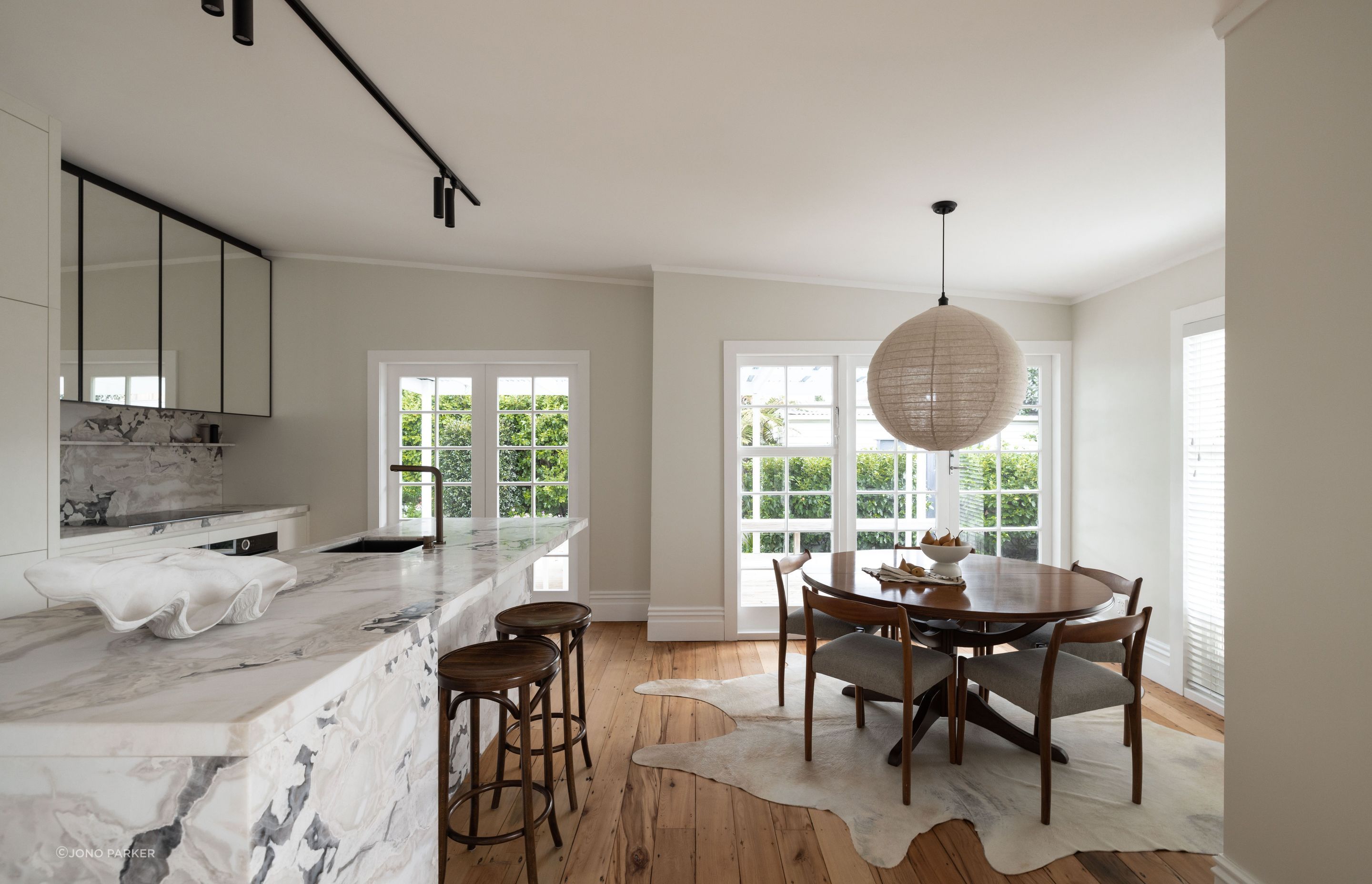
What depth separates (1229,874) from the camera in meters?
1.80

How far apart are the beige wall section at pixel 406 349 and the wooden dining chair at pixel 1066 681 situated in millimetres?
2759

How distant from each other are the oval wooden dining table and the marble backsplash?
152 inches

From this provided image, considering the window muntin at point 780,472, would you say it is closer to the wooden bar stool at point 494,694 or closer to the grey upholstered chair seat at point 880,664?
the grey upholstered chair seat at point 880,664

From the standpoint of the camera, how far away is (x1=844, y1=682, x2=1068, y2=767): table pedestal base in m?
2.71

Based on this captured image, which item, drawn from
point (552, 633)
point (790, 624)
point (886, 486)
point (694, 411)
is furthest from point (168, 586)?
point (886, 486)

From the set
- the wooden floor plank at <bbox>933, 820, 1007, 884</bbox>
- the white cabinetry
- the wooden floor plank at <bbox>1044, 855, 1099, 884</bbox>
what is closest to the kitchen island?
the white cabinetry

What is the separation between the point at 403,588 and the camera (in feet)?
5.82

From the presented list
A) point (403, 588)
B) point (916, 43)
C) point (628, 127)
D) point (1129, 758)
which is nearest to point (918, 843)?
point (1129, 758)

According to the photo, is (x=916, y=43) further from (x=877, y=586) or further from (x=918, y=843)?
(x=918, y=843)

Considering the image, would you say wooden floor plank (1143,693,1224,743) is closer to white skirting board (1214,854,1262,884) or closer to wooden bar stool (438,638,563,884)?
white skirting board (1214,854,1262,884)

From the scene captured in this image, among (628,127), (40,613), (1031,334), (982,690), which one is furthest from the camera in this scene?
(1031,334)

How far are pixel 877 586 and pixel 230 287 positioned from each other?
172 inches

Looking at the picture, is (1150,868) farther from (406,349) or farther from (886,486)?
(406,349)

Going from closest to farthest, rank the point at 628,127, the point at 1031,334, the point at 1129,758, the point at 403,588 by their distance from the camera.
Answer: the point at 403,588
the point at 628,127
the point at 1129,758
the point at 1031,334
